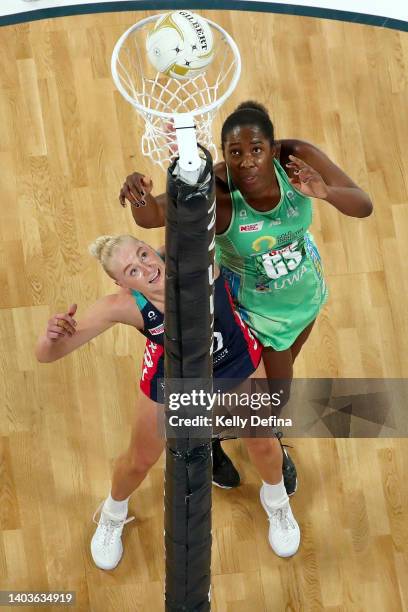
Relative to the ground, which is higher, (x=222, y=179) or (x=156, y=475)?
(x=222, y=179)

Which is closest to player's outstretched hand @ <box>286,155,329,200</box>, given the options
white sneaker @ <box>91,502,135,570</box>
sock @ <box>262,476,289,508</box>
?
sock @ <box>262,476,289,508</box>

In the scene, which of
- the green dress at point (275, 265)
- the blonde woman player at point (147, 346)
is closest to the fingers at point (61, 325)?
the blonde woman player at point (147, 346)

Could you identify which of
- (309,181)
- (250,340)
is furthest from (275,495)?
(309,181)

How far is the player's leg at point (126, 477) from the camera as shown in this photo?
3.19 m

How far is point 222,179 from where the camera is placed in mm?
2936

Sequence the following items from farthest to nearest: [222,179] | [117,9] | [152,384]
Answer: [117,9] → [152,384] → [222,179]

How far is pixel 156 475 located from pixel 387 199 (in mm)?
1539

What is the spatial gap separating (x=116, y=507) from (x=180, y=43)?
1.87m

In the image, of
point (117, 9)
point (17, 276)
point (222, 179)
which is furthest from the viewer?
point (117, 9)

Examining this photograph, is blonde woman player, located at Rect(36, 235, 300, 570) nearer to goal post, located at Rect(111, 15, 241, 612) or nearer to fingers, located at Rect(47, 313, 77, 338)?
fingers, located at Rect(47, 313, 77, 338)

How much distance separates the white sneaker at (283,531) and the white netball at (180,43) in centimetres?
184

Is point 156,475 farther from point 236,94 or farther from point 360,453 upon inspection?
point 236,94

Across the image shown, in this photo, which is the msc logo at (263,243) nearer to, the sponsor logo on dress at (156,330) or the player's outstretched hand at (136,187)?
the sponsor logo on dress at (156,330)

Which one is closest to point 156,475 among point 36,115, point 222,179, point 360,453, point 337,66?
point 360,453
